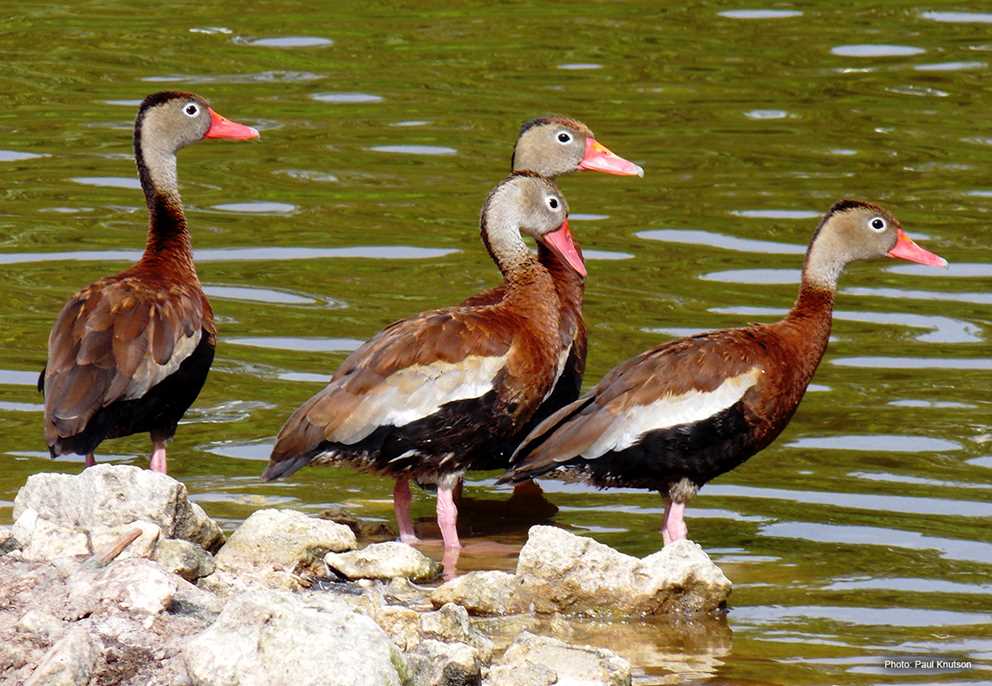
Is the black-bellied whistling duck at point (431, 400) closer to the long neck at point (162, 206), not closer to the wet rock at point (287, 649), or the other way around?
the long neck at point (162, 206)

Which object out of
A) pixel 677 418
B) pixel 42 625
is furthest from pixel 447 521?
pixel 42 625

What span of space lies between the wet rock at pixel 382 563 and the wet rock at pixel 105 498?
63 cm

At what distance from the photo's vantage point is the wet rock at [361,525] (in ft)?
32.3

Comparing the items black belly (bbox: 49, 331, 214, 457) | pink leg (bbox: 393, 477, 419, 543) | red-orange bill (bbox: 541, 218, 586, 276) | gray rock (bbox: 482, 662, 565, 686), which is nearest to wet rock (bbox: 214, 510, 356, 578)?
pink leg (bbox: 393, 477, 419, 543)

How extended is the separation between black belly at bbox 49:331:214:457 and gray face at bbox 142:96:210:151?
1768mm

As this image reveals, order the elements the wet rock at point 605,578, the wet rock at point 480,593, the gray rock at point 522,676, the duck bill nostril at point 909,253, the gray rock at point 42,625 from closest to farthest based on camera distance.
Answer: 1. the gray rock at point 42,625
2. the gray rock at point 522,676
3. the wet rock at point 480,593
4. the wet rock at point 605,578
5. the duck bill nostril at point 909,253

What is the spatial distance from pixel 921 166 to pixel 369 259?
184 inches

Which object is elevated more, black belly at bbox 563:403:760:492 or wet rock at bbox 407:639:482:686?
wet rock at bbox 407:639:482:686

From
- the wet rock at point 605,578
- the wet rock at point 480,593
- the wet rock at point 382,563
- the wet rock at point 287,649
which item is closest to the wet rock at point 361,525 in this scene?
the wet rock at point 382,563

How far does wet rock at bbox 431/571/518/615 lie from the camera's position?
8.34 metres

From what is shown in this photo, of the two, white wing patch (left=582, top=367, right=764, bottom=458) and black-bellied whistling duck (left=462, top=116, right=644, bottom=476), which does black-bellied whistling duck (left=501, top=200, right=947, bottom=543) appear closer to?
white wing patch (left=582, top=367, right=764, bottom=458)

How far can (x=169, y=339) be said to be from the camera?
9875mm

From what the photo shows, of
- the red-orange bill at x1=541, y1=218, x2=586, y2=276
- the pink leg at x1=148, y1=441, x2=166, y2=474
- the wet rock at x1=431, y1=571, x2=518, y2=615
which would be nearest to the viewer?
the wet rock at x1=431, y1=571, x2=518, y2=615

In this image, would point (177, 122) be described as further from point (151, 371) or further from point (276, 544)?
point (276, 544)
